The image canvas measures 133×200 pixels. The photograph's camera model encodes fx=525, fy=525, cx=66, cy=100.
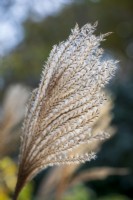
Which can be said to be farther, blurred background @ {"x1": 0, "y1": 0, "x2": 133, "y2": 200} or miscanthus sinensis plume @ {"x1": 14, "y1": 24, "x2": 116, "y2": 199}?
blurred background @ {"x1": 0, "y1": 0, "x2": 133, "y2": 200}

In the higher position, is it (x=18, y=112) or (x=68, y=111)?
(x=18, y=112)

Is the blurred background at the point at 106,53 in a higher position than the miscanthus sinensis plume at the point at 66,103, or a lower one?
higher

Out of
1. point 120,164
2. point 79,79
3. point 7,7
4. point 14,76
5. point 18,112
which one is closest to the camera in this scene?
point 79,79

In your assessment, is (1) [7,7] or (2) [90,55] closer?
(2) [90,55]

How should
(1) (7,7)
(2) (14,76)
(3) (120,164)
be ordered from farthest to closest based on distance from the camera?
(2) (14,76), (1) (7,7), (3) (120,164)

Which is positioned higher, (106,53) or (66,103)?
(106,53)

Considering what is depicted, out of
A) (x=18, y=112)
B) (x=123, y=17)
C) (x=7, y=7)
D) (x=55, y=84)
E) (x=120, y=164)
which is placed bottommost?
(x=55, y=84)

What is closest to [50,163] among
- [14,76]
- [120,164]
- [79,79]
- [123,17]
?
[79,79]

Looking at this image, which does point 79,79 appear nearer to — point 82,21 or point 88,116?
point 88,116
